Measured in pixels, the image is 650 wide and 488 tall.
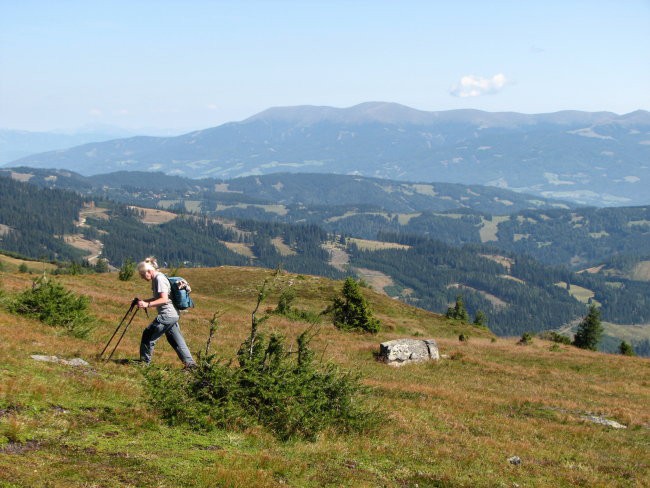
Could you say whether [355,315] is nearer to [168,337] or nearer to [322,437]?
[168,337]

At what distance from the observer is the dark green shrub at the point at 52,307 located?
78.4 ft

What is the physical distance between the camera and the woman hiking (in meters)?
14.9

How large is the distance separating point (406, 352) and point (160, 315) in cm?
2166

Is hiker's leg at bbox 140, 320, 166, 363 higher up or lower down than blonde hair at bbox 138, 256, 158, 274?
lower down

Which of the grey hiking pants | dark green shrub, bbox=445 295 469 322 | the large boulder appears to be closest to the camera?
the grey hiking pants

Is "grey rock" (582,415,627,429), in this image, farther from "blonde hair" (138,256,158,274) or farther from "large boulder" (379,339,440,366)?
"blonde hair" (138,256,158,274)

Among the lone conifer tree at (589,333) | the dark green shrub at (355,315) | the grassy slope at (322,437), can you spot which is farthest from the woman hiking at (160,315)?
the lone conifer tree at (589,333)

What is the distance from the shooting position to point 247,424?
1311 cm

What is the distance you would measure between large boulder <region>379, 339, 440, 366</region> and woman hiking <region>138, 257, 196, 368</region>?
63.6 ft

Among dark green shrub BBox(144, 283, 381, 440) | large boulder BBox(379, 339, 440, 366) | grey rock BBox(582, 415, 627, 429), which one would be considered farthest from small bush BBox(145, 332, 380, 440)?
large boulder BBox(379, 339, 440, 366)

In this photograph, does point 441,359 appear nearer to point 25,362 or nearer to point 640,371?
point 640,371

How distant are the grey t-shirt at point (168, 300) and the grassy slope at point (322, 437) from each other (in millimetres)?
1920

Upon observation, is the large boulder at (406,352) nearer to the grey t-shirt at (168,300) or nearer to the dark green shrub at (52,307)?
the dark green shrub at (52,307)

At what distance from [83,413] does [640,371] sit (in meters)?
38.8
